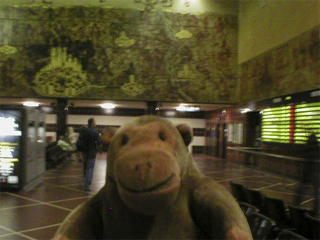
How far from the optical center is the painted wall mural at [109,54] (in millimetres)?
15867

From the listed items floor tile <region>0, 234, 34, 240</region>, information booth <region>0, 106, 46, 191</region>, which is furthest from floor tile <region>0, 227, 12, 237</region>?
information booth <region>0, 106, 46, 191</region>

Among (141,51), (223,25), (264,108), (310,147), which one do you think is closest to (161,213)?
(310,147)

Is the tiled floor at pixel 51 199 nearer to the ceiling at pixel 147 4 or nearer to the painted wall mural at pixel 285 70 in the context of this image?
the painted wall mural at pixel 285 70

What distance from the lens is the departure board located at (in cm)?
962

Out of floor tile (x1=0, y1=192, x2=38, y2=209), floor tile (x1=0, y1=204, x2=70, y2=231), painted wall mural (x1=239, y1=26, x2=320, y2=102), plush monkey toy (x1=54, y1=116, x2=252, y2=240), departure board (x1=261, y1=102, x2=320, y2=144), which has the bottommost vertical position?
floor tile (x1=0, y1=204, x2=70, y2=231)

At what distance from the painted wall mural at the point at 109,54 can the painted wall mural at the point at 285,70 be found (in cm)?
A: 193

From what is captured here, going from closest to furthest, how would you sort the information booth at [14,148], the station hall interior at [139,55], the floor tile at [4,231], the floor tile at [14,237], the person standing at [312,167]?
the floor tile at [14,237]
the floor tile at [4,231]
the person standing at [312,167]
the information booth at [14,148]
the station hall interior at [139,55]

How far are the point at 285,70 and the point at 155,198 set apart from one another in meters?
12.0

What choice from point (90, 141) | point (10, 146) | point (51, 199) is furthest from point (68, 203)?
point (10, 146)

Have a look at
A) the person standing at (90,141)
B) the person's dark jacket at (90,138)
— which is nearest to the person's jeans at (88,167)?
the person standing at (90,141)

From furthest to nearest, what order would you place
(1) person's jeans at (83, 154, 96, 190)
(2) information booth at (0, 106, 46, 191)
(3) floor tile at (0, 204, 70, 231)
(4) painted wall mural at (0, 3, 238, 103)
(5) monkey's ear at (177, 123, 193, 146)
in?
(4) painted wall mural at (0, 3, 238, 103)
(2) information booth at (0, 106, 46, 191)
(1) person's jeans at (83, 154, 96, 190)
(3) floor tile at (0, 204, 70, 231)
(5) monkey's ear at (177, 123, 193, 146)

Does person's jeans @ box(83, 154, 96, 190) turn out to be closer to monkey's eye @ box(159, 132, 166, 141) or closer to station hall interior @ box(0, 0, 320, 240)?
station hall interior @ box(0, 0, 320, 240)

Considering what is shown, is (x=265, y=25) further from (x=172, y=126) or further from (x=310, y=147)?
(x=172, y=126)

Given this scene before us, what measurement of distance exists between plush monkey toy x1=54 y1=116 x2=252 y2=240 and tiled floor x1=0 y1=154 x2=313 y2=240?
3.61 metres
